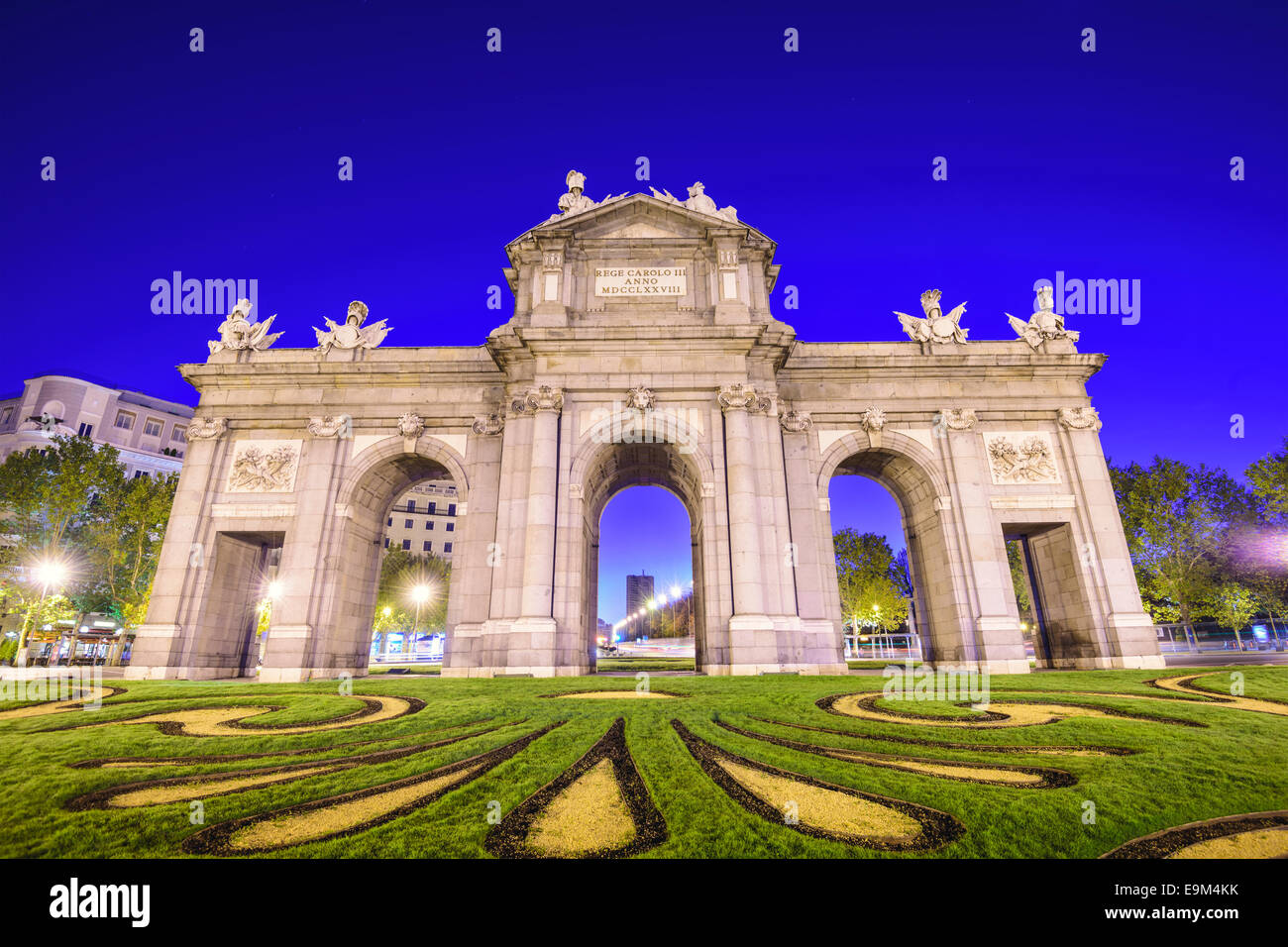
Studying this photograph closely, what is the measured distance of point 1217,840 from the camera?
4.83 meters

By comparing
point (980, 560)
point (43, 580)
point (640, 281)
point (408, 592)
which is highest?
point (640, 281)

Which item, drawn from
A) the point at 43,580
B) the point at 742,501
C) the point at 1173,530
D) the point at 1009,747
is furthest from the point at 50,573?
the point at 1173,530

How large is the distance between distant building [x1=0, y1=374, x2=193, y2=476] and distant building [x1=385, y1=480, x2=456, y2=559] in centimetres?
2811

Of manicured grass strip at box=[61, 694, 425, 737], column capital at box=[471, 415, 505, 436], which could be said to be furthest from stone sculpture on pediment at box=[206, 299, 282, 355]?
manicured grass strip at box=[61, 694, 425, 737]

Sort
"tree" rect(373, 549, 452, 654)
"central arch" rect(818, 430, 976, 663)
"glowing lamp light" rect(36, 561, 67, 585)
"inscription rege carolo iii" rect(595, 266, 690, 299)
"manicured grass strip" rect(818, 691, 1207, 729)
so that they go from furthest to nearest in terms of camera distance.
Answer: "tree" rect(373, 549, 452, 654), "glowing lamp light" rect(36, 561, 67, 585), "inscription rege carolo iii" rect(595, 266, 690, 299), "central arch" rect(818, 430, 976, 663), "manicured grass strip" rect(818, 691, 1207, 729)

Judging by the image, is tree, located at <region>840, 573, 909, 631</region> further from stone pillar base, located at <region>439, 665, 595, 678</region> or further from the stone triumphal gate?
stone pillar base, located at <region>439, 665, 595, 678</region>

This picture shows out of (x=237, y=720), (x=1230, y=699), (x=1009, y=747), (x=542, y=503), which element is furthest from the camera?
(x=542, y=503)

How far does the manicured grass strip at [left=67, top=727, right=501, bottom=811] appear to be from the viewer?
231 inches

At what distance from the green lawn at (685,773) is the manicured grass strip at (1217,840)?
144 millimetres

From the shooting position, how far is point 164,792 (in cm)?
620

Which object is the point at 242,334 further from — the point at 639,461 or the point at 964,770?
the point at 964,770

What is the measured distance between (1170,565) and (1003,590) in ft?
95.7

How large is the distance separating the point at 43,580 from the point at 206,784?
42533 mm
